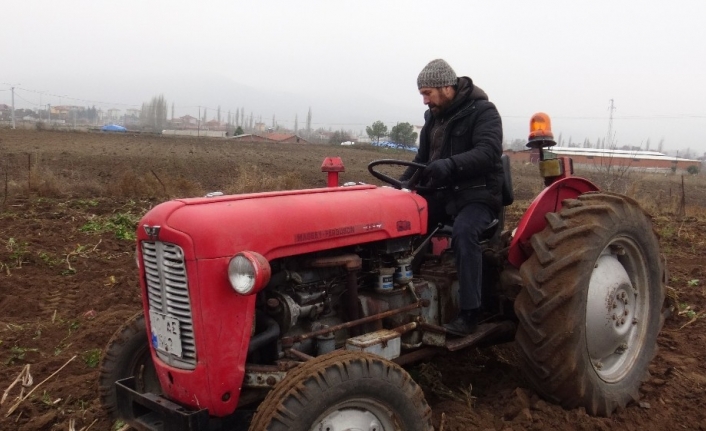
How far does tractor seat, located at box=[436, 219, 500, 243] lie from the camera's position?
4.45 metres

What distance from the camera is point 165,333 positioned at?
3145 mm

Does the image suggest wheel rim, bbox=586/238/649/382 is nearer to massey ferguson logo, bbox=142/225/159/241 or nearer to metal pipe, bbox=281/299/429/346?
metal pipe, bbox=281/299/429/346

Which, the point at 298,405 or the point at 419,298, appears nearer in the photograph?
the point at 298,405

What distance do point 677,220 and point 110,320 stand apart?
11.0 metres

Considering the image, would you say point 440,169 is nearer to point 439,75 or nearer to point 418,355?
point 439,75

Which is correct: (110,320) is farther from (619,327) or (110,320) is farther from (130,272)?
(619,327)

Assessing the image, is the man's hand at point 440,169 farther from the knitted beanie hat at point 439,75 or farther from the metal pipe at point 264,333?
the metal pipe at point 264,333

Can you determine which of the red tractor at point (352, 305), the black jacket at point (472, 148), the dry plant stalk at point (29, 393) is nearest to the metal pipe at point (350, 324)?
the red tractor at point (352, 305)

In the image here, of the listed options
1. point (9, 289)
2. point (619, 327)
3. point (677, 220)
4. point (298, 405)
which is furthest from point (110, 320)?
point (677, 220)

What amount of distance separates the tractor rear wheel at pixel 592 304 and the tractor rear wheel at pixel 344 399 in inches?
41.5

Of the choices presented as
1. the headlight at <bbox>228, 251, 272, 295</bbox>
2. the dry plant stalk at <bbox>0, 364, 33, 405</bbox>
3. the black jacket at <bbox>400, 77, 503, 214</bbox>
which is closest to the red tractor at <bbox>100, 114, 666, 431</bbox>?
the headlight at <bbox>228, 251, 272, 295</bbox>

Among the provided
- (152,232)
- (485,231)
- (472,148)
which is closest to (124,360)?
(152,232)

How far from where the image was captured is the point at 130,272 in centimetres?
756

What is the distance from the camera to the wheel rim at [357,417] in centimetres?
292
